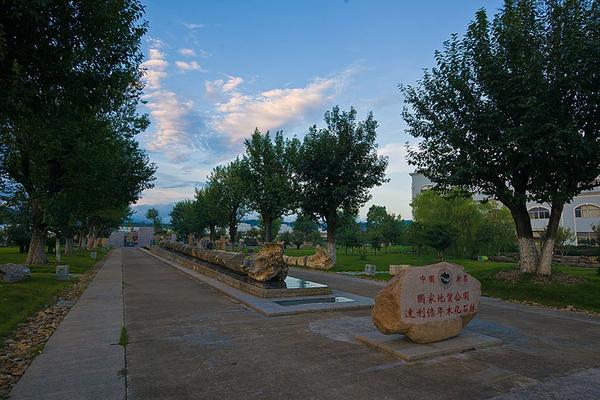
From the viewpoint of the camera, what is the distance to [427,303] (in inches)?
244

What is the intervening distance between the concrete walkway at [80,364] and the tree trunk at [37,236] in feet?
43.0

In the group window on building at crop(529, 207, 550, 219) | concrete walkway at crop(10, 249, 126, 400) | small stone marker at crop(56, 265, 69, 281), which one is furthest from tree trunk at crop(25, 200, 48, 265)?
window on building at crop(529, 207, 550, 219)

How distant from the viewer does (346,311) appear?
9.49 m

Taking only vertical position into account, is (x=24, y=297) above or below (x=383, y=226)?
below

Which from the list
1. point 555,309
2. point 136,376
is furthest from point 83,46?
point 555,309

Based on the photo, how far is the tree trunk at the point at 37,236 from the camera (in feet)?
64.4

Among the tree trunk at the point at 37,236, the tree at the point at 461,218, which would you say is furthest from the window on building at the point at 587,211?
the tree trunk at the point at 37,236

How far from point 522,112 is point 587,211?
56914 millimetres

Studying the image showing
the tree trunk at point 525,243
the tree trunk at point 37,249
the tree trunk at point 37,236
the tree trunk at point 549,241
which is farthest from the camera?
the tree trunk at point 37,249

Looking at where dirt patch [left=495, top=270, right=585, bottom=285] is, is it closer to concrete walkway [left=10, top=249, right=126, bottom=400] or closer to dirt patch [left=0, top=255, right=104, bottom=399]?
concrete walkway [left=10, top=249, right=126, bottom=400]

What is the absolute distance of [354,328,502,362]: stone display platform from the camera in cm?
573

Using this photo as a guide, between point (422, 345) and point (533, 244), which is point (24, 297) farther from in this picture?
point (533, 244)

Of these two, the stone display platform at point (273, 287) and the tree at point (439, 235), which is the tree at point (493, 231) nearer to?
the tree at point (439, 235)

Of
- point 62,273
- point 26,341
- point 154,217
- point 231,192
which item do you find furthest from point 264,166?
point 154,217
